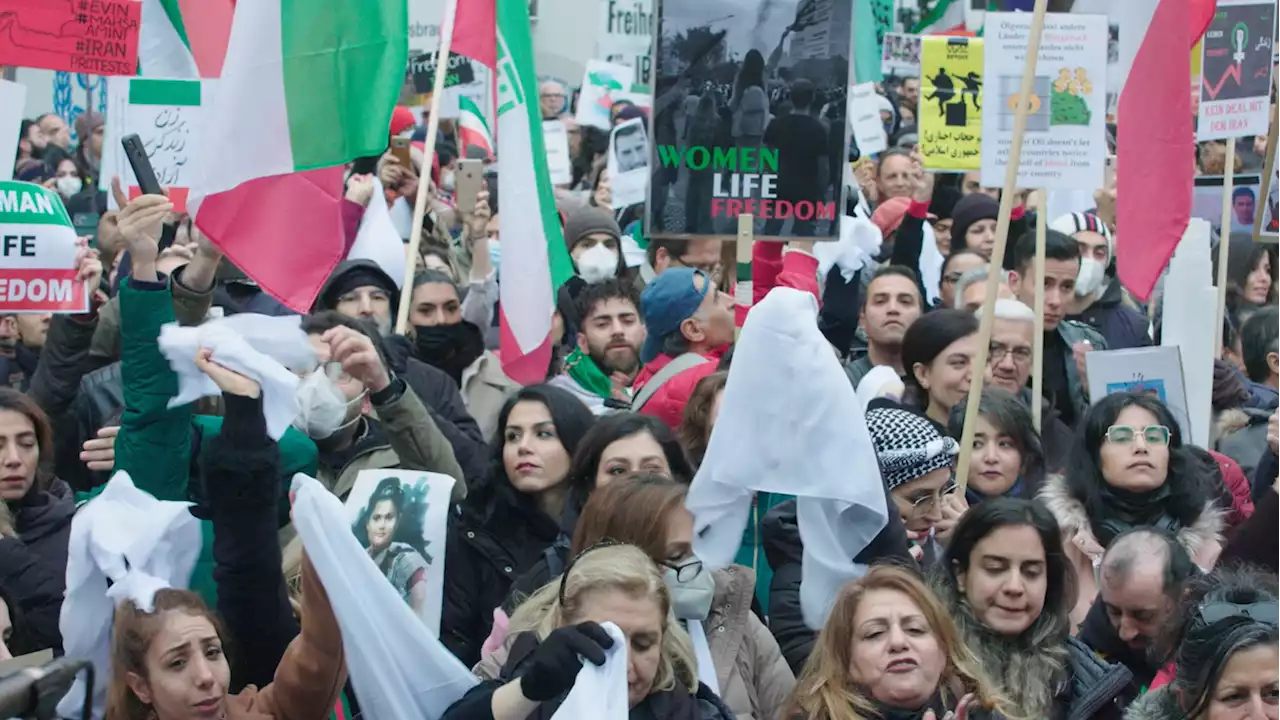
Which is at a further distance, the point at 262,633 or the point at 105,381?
the point at 105,381

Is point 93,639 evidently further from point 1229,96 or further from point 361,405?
point 1229,96

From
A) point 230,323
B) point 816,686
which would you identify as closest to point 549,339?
point 230,323

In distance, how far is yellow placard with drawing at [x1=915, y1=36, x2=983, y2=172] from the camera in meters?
9.53

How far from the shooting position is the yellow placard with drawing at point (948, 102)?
953 cm

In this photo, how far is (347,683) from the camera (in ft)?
15.1

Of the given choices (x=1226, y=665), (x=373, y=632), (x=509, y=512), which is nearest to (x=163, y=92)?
(x=509, y=512)

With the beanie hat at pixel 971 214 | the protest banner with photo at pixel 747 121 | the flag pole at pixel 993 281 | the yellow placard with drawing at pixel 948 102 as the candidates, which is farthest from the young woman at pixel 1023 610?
the yellow placard with drawing at pixel 948 102

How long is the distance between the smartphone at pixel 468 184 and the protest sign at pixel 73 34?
164 cm

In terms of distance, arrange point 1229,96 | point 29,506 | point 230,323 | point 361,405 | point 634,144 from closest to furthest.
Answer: point 230,323, point 29,506, point 361,405, point 1229,96, point 634,144

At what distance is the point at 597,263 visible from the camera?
8766mm

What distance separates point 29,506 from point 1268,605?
124 inches

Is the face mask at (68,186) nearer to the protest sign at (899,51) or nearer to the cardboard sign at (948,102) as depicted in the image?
the protest sign at (899,51)

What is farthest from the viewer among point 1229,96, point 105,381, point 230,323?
point 1229,96

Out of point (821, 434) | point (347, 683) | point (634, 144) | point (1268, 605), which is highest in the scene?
point (634, 144)
